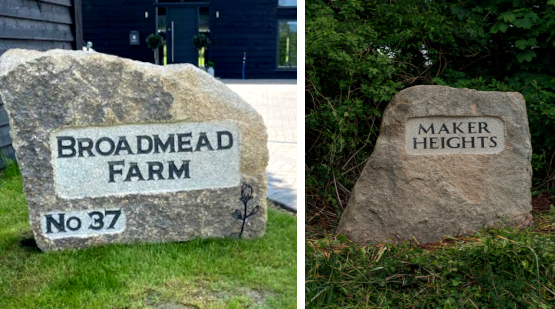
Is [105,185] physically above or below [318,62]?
below

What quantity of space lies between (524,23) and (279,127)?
3.93m

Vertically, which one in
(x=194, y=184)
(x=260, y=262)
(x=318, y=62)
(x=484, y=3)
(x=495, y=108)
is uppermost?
(x=484, y=3)

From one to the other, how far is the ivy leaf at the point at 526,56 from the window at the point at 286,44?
9725mm

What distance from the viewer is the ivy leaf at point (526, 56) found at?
169 inches

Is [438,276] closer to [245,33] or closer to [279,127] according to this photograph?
[279,127]

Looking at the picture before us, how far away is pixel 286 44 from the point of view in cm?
1398

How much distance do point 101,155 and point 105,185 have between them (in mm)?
159

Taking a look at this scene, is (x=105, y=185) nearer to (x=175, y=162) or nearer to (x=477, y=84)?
(x=175, y=162)

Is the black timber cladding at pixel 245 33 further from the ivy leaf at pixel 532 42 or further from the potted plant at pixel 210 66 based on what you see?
the ivy leaf at pixel 532 42

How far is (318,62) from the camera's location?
3926 millimetres

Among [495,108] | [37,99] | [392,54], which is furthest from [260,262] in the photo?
[392,54]

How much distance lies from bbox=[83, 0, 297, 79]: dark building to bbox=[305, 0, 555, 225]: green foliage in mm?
9070

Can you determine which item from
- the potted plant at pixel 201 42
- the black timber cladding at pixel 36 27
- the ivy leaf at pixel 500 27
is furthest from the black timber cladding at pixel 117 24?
the ivy leaf at pixel 500 27

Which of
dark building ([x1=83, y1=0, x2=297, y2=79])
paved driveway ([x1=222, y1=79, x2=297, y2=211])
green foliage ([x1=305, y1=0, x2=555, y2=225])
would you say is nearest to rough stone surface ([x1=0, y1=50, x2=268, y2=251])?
green foliage ([x1=305, y1=0, x2=555, y2=225])
